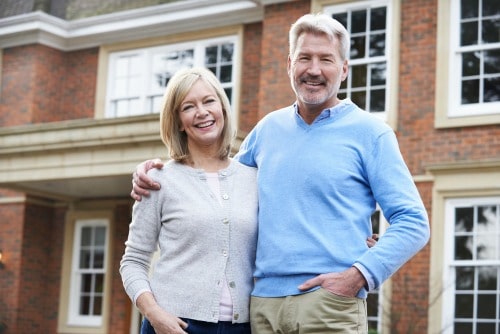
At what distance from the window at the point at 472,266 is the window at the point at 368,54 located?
1850 millimetres

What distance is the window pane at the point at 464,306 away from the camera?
12.4 metres

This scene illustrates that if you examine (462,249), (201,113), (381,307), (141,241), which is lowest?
(381,307)

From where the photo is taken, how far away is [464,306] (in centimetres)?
1245

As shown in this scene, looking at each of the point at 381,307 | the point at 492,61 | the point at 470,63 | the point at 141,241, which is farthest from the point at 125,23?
the point at 141,241

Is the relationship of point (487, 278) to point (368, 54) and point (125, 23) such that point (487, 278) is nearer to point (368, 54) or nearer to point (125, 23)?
point (368, 54)

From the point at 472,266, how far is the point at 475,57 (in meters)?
2.79

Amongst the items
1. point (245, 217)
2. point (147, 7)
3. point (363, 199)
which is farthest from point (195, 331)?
point (147, 7)

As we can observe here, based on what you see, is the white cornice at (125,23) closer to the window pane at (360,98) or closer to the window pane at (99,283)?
the window pane at (360,98)

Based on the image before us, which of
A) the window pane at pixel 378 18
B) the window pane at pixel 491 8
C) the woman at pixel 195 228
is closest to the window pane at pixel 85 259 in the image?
the window pane at pixel 378 18

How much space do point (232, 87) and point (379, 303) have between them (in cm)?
441

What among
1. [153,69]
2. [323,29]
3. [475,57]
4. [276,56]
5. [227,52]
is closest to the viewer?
[323,29]

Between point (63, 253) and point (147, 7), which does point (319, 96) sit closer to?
point (147, 7)

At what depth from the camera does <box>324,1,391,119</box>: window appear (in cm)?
1333

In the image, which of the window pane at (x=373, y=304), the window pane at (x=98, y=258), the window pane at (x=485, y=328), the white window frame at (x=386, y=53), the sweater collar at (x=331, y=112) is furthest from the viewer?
the window pane at (x=98, y=258)
